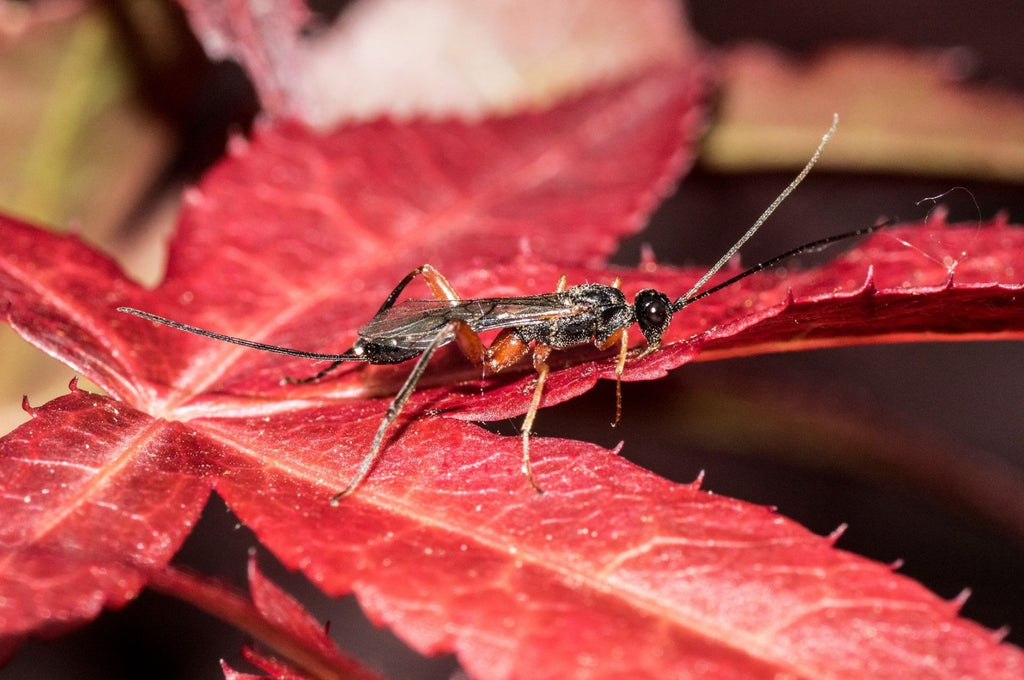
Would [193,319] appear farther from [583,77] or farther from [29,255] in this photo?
[583,77]

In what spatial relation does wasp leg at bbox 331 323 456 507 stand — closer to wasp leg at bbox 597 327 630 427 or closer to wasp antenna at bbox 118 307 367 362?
wasp antenna at bbox 118 307 367 362

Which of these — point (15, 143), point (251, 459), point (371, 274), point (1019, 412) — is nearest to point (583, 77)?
point (371, 274)

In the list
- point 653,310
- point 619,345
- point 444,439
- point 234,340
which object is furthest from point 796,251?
point 234,340

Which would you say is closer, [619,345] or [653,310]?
[653,310]

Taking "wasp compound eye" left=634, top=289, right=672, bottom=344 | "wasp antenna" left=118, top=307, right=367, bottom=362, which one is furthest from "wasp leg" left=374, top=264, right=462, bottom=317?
"wasp compound eye" left=634, top=289, right=672, bottom=344

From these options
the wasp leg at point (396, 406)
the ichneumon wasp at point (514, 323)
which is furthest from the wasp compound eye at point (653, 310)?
the wasp leg at point (396, 406)

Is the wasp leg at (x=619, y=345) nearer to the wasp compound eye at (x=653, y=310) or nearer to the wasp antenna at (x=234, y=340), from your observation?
the wasp compound eye at (x=653, y=310)

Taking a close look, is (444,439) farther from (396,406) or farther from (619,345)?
(619,345)
